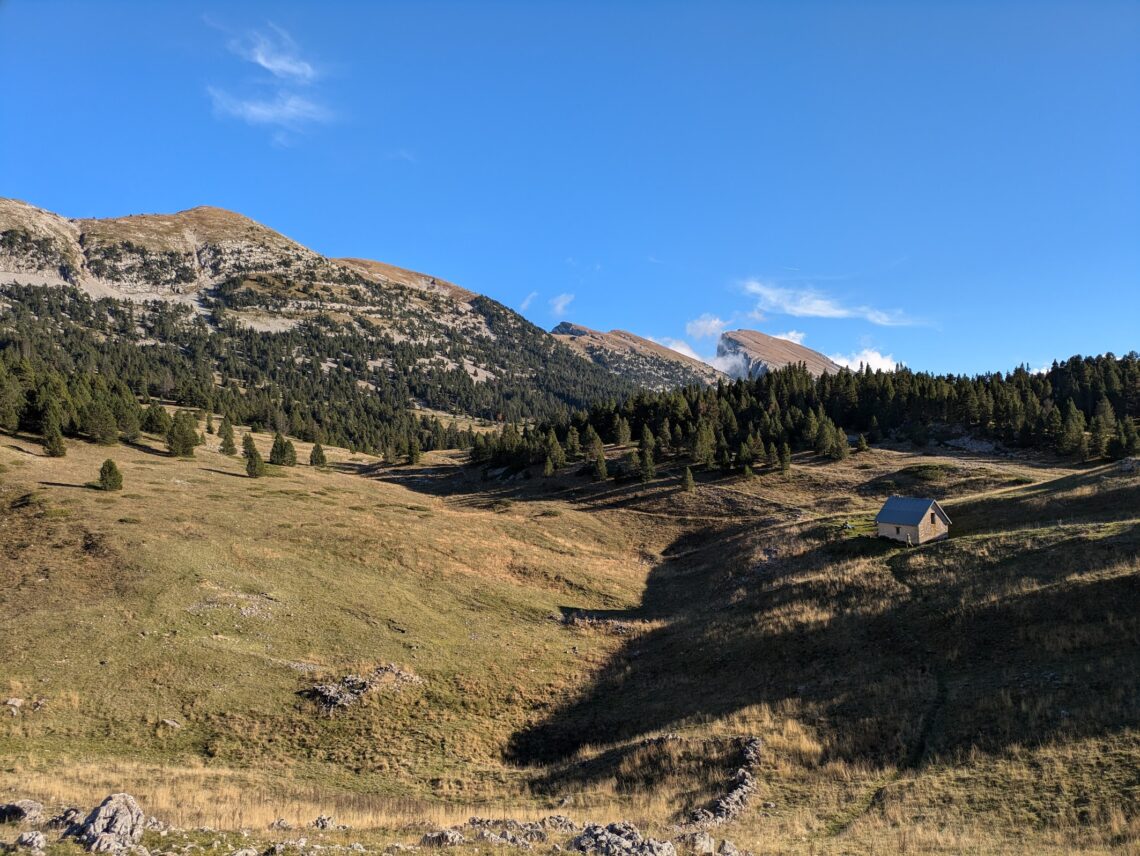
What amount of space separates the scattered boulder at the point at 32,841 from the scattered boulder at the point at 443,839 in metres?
7.05

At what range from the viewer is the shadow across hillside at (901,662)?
19.5 metres

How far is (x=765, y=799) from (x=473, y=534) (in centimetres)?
4616

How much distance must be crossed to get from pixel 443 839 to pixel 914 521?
49611 mm

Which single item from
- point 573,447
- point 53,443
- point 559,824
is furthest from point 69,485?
point 573,447

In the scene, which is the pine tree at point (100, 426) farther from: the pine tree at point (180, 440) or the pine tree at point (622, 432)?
the pine tree at point (622, 432)

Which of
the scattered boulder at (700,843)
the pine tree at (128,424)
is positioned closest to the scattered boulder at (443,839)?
the scattered boulder at (700,843)

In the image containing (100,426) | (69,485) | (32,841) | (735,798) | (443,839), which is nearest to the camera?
(32,841)

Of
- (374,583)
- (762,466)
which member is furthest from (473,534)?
(762,466)

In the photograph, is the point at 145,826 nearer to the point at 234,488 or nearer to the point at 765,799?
the point at 765,799

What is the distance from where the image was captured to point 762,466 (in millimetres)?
96688

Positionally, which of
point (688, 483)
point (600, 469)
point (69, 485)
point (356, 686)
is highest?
point (600, 469)

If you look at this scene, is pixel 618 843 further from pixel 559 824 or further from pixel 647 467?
pixel 647 467

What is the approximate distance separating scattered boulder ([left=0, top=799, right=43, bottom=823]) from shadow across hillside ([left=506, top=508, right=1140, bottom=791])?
49.3 feet

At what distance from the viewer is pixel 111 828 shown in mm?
10547
